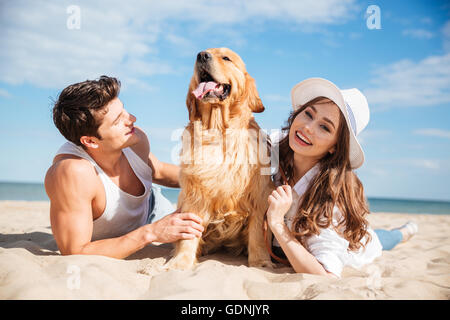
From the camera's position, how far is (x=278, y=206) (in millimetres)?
Result: 2574

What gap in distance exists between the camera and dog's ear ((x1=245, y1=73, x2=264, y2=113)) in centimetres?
296

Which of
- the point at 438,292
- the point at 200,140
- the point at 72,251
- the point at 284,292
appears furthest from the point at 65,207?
the point at 438,292

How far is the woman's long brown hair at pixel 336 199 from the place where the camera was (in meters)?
2.73

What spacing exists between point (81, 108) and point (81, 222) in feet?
3.19

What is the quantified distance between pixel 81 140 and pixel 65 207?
65 centimetres

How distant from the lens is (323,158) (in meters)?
3.06

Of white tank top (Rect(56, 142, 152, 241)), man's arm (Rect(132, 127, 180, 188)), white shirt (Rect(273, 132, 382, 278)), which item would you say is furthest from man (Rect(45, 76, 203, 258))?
white shirt (Rect(273, 132, 382, 278))

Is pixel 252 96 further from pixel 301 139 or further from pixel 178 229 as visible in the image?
pixel 178 229

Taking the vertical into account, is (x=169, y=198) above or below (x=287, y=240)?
below

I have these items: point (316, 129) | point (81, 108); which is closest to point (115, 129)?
point (81, 108)

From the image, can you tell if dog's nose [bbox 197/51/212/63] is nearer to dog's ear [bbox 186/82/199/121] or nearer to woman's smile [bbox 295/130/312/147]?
dog's ear [bbox 186/82/199/121]

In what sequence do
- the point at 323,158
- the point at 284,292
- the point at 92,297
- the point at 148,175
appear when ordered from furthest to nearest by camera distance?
the point at 148,175, the point at 323,158, the point at 284,292, the point at 92,297

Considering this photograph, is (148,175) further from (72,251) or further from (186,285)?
(186,285)

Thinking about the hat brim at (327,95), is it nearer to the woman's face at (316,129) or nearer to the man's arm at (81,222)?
the woman's face at (316,129)
